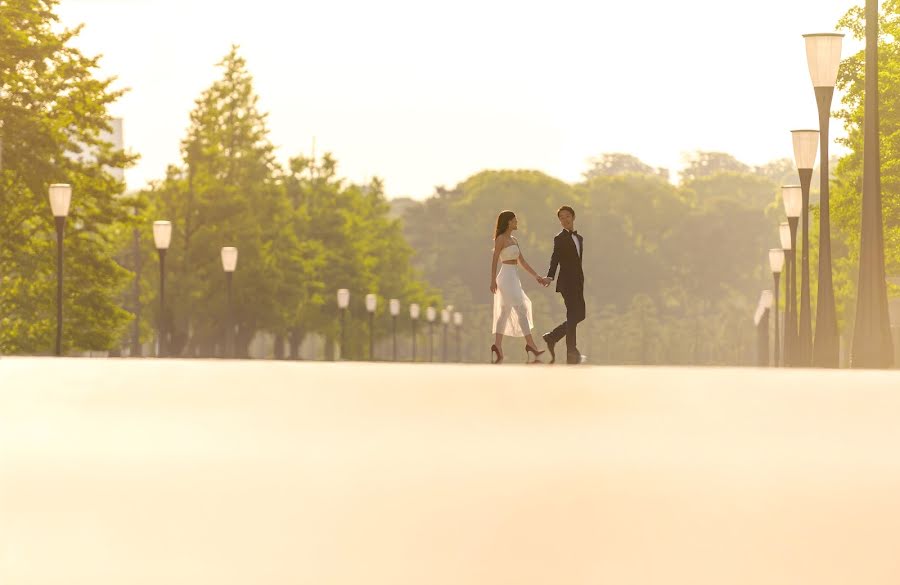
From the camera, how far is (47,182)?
175 feet

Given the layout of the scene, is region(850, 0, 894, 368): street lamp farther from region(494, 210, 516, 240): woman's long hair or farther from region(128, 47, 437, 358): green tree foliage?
region(128, 47, 437, 358): green tree foliage

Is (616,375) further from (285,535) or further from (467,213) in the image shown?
(467,213)

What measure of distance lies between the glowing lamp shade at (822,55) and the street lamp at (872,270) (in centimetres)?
404

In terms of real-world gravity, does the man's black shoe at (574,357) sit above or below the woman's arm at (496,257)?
below

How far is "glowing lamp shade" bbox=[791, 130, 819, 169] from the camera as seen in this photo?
1506 inches

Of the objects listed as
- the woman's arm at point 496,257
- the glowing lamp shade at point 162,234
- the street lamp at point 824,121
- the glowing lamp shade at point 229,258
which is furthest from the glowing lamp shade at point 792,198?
the woman's arm at point 496,257

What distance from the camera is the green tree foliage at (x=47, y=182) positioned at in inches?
2108

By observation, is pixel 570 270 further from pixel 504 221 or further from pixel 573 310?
pixel 504 221

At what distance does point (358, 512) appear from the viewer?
11.5 meters

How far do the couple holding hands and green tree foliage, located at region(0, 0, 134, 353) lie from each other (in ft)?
109

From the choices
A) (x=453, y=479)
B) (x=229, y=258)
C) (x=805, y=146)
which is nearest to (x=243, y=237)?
(x=229, y=258)

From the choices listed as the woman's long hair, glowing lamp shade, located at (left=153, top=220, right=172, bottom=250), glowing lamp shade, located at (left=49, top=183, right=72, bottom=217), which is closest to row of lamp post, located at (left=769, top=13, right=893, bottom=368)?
the woman's long hair

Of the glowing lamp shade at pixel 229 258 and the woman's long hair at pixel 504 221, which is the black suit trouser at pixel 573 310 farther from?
the glowing lamp shade at pixel 229 258

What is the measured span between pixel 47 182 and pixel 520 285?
34246mm
